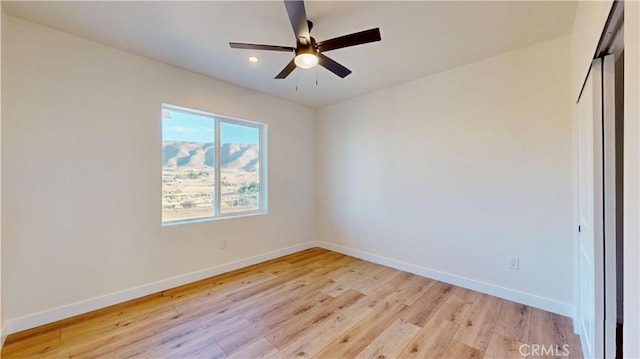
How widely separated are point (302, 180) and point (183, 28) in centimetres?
278

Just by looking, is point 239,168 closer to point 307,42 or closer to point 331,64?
point 331,64

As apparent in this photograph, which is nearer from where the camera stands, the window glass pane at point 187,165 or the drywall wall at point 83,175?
the drywall wall at point 83,175

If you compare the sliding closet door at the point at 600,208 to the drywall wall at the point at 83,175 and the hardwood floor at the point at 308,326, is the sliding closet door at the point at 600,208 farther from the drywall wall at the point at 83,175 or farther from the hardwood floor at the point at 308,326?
the drywall wall at the point at 83,175

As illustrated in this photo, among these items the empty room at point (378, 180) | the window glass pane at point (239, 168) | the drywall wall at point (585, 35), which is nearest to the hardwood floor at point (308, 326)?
the empty room at point (378, 180)

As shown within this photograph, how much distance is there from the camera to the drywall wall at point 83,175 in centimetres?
213

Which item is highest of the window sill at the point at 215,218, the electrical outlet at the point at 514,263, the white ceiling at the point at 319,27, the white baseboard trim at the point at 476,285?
the white ceiling at the point at 319,27

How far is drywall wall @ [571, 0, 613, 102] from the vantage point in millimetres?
1317

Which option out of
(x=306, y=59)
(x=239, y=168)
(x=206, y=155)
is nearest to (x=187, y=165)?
(x=206, y=155)

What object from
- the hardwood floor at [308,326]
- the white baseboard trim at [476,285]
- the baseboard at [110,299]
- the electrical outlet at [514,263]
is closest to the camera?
the hardwood floor at [308,326]

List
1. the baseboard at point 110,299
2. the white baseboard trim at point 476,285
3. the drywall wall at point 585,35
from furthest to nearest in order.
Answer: the white baseboard trim at point 476,285 < the baseboard at point 110,299 < the drywall wall at point 585,35

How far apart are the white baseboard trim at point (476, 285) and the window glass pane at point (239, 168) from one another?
1849 mm

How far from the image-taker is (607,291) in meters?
1.49
